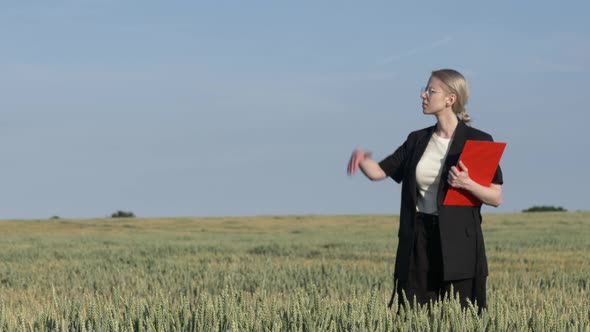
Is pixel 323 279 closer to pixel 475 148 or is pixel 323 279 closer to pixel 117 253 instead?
pixel 475 148

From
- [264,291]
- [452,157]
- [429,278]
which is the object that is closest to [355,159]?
[452,157]

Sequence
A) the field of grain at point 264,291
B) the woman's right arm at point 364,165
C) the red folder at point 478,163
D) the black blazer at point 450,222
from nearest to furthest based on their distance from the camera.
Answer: the field of grain at point 264,291, the red folder at point 478,163, the black blazer at point 450,222, the woman's right arm at point 364,165

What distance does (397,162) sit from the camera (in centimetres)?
604

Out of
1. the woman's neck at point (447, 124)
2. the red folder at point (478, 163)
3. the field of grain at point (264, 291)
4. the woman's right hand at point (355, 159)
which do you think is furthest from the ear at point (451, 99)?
the field of grain at point (264, 291)

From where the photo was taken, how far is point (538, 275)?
1269 cm

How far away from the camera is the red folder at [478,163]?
17.8 feet

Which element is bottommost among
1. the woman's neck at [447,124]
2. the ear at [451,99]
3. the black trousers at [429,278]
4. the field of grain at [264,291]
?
the field of grain at [264,291]

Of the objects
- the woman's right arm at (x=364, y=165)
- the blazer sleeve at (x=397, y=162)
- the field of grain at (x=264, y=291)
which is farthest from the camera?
the blazer sleeve at (x=397, y=162)

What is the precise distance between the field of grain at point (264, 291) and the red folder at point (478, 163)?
73 centimetres

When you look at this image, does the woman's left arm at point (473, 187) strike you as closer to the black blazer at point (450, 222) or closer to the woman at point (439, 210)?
the woman at point (439, 210)

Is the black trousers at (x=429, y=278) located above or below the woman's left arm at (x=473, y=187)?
below

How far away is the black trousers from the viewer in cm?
574

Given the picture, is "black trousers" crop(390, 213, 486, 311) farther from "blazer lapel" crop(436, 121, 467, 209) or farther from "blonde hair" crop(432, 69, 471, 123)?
"blonde hair" crop(432, 69, 471, 123)

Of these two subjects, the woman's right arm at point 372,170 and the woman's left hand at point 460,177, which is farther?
the woman's right arm at point 372,170
